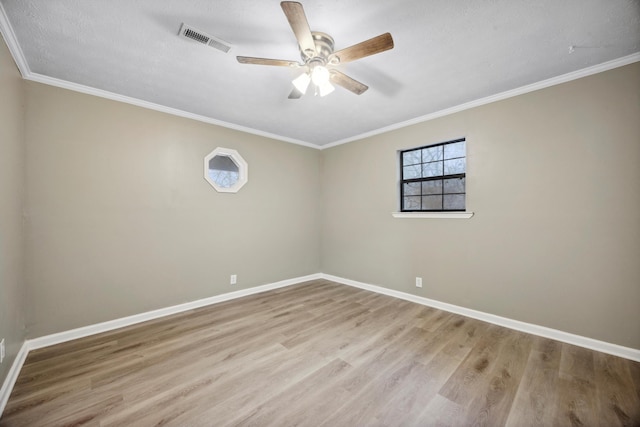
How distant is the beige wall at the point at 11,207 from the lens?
175cm

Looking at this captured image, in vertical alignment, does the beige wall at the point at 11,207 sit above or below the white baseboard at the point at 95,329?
above

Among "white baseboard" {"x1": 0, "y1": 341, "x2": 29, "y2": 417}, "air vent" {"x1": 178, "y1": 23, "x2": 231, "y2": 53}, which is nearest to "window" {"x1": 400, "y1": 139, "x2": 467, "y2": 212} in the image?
"air vent" {"x1": 178, "y1": 23, "x2": 231, "y2": 53}

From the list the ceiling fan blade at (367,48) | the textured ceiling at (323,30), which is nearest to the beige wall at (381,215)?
the textured ceiling at (323,30)

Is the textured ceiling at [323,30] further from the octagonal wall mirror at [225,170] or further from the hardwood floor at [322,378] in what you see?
the hardwood floor at [322,378]

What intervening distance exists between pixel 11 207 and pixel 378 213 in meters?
3.88

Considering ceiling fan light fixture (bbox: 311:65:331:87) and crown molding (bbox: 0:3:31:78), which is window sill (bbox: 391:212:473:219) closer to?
ceiling fan light fixture (bbox: 311:65:331:87)

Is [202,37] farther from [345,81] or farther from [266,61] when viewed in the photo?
[345,81]

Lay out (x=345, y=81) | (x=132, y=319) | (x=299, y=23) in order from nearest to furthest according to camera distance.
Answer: (x=299, y=23)
(x=345, y=81)
(x=132, y=319)

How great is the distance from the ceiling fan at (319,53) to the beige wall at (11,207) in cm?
176

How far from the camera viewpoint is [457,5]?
1605mm

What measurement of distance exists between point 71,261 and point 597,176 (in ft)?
16.6

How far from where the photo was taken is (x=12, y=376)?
183 cm

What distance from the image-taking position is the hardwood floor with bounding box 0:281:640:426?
1.54 metres

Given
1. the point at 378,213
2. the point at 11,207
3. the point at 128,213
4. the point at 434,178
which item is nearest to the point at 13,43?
the point at 11,207
